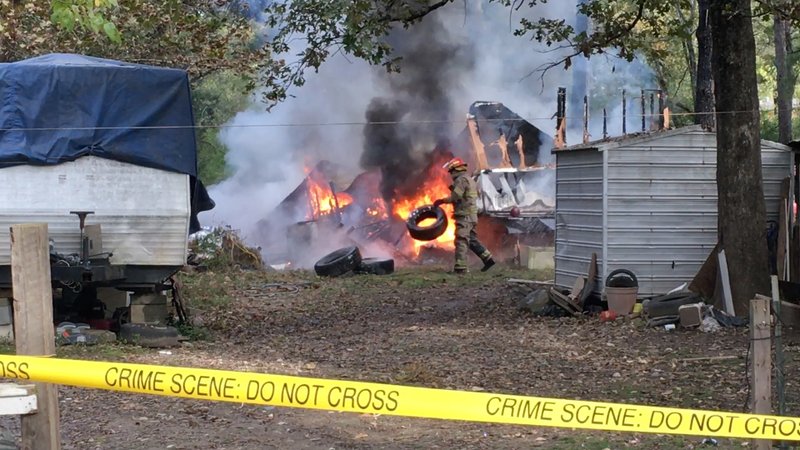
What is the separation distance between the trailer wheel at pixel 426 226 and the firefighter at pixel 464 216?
2.22m

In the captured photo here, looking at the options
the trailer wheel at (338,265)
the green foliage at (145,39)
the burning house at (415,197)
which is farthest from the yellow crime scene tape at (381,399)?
the burning house at (415,197)

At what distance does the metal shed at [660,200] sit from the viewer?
15109 millimetres

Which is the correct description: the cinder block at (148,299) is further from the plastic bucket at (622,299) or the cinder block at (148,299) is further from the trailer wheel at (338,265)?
the trailer wheel at (338,265)

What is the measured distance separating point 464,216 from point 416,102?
878 cm

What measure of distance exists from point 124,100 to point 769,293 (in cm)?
794

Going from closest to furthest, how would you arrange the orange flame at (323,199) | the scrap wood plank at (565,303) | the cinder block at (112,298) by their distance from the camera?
the cinder block at (112,298) → the scrap wood plank at (565,303) → the orange flame at (323,199)

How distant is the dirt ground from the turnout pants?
2.79 m

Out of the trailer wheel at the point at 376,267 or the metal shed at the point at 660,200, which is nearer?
the metal shed at the point at 660,200

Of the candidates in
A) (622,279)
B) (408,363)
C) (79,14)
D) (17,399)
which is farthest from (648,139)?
(17,399)

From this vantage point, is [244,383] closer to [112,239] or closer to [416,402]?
[416,402]

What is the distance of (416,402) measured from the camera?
14.8ft

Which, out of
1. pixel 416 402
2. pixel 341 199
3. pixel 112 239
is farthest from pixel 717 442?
pixel 341 199

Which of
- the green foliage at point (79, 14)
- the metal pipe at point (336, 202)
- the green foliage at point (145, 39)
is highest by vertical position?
the green foliage at point (145, 39)

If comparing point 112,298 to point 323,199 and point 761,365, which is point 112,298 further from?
point 323,199
